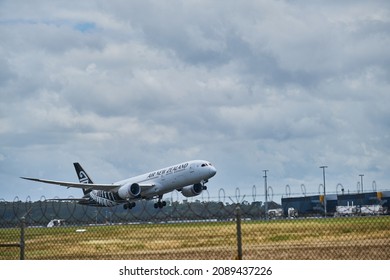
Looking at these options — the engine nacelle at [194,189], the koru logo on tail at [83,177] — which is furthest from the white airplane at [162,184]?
the koru logo on tail at [83,177]

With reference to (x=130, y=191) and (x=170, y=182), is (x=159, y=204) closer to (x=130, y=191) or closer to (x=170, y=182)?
(x=170, y=182)

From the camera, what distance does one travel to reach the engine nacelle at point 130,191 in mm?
64938

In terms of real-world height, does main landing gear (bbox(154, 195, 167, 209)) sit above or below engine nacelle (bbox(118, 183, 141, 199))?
below

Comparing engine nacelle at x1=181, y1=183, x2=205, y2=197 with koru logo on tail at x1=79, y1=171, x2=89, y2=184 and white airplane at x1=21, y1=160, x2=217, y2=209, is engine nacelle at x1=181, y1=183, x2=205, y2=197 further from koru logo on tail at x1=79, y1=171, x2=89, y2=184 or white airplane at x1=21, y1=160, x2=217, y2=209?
koru logo on tail at x1=79, y1=171, x2=89, y2=184

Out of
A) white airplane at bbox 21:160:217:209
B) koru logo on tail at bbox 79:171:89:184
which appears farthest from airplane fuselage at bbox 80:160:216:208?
koru logo on tail at bbox 79:171:89:184

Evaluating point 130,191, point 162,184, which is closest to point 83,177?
point 162,184

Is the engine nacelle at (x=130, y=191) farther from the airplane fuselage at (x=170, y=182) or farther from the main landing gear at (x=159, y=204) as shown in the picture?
the main landing gear at (x=159, y=204)

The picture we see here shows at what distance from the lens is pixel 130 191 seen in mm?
65000

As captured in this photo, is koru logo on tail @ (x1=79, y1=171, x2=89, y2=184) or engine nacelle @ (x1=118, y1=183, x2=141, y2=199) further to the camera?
koru logo on tail @ (x1=79, y1=171, x2=89, y2=184)

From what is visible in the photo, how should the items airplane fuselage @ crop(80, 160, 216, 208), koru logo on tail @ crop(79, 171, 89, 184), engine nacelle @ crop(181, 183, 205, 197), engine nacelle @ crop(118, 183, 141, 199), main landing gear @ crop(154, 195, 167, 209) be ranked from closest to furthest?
1. airplane fuselage @ crop(80, 160, 216, 208)
2. engine nacelle @ crop(181, 183, 205, 197)
3. engine nacelle @ crop(118, 183, 141, 199)
4. main landing gear @ crop(154, 195, 167, 209)
5. koru logo on tail @ crop(79, 171, 89, 184)

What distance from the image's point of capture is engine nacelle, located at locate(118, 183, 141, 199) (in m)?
64.9
